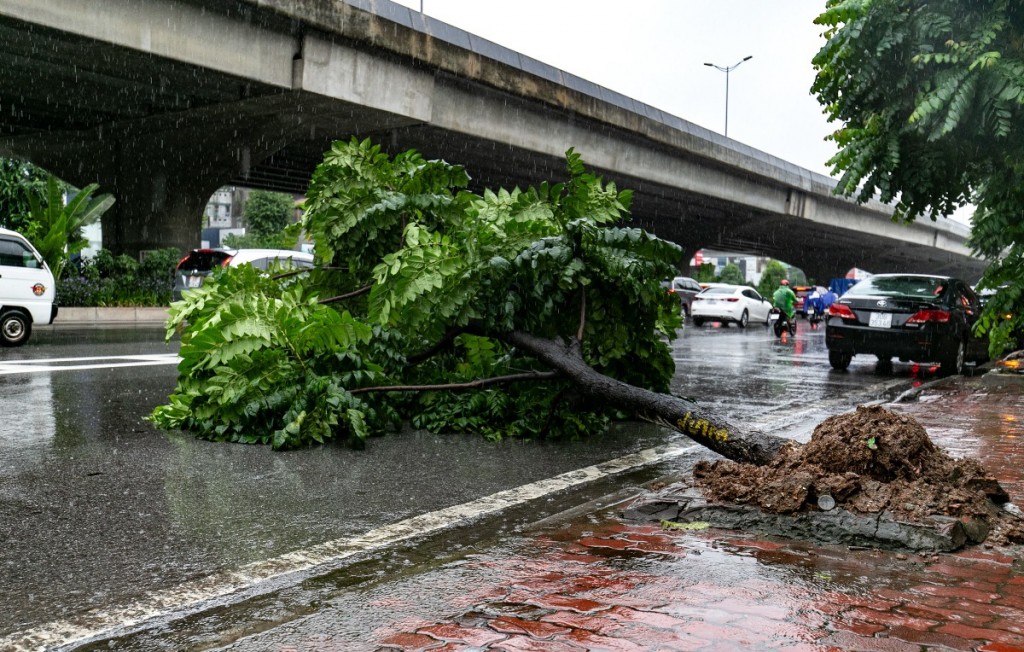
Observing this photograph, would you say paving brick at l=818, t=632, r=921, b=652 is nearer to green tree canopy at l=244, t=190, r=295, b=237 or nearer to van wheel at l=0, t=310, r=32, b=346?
van wheel at l=0, t=310, r=32, b=346

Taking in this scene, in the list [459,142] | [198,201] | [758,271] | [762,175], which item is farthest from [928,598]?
[758,271]

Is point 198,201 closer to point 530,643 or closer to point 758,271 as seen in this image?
point 530,643

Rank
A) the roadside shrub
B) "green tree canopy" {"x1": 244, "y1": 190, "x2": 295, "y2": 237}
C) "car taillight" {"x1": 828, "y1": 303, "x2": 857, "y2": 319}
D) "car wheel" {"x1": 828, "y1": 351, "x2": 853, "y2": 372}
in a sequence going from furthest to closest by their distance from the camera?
"green tree canopy" {"x1": 244, "y1": 190, "x2": 295, "y2": 237}
the roadside shrub
"car wheel" {"x1": 828, "y1": 351, "x2": 853, "y2": 372}
"car taillight" {"x1": 828, "y1": 303, "x2": 857, "y2": 319}

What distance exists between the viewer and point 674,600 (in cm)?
354

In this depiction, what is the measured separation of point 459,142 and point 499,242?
21384 mm

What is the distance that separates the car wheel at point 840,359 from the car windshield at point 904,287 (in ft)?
3.05

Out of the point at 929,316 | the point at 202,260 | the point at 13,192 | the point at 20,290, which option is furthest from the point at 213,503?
the point at 13,192

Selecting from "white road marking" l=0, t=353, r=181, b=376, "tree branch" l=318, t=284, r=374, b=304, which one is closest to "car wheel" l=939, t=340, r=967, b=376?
"tree branch" l=318, t=284, r=374, b=304

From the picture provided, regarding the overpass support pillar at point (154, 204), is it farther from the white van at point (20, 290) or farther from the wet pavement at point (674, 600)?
the wet pavement at point (674, 600)

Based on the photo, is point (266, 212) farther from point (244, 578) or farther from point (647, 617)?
point (647, 617)

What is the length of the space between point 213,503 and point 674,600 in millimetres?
2661

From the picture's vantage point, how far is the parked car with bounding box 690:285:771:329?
3319cm

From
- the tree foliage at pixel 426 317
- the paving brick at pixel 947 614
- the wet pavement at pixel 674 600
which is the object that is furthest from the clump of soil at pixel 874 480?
the tree foliage at pixel 426 317

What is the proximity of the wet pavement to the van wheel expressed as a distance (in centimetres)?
1308
